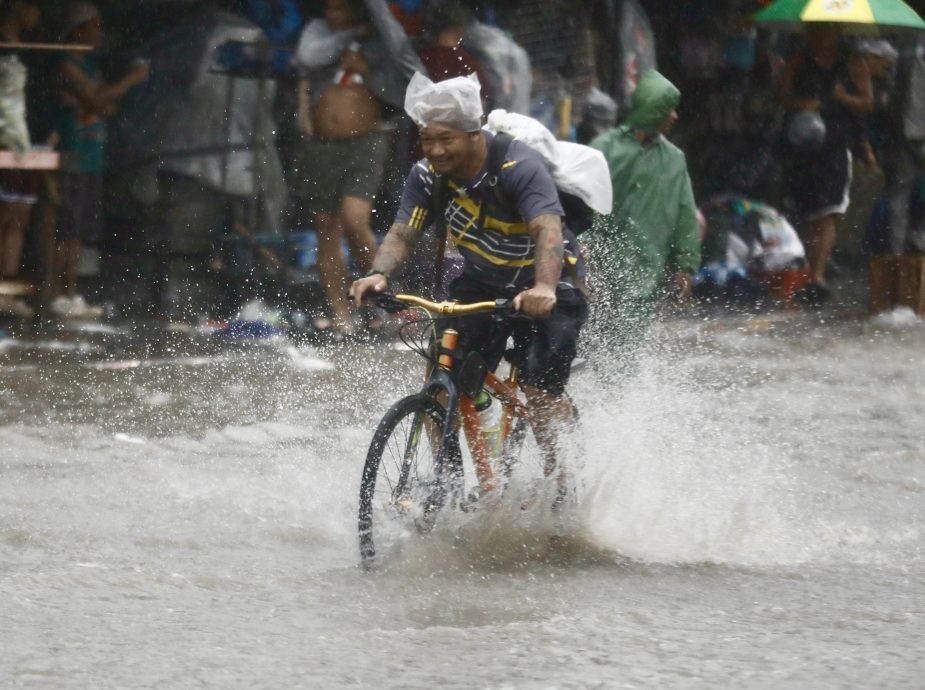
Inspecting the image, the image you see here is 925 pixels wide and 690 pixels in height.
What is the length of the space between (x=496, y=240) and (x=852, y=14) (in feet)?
26.5

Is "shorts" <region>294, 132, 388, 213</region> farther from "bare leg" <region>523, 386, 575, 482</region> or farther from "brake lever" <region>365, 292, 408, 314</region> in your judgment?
"brake lever" <region>365, 292, 408, 314</region>

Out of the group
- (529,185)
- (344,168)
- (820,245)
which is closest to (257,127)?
(344,168)

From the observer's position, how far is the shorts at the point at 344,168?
464 inches

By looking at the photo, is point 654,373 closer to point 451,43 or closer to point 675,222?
point 675,222

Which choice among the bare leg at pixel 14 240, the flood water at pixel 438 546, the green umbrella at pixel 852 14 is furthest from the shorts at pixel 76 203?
the green umbrella at pixel 852 14

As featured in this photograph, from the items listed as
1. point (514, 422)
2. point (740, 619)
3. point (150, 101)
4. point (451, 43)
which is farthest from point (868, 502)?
point (150, 101)

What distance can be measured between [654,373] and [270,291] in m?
3.89

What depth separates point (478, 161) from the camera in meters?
6.17

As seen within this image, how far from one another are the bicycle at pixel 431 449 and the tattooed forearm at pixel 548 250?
0.18 meters

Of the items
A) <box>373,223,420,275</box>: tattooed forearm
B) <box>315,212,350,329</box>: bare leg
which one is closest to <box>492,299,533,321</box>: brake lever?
<box>373,223,420,275</box>: tattooed forearm

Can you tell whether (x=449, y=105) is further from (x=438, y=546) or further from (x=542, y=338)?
(x=438, y=546)

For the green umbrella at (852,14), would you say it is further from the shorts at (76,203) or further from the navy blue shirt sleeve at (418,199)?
the navy blue shirt sleeve at (418,199)

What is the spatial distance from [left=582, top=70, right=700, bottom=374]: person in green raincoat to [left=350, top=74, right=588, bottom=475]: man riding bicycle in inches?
84.4

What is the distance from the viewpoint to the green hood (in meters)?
→ 8.76
